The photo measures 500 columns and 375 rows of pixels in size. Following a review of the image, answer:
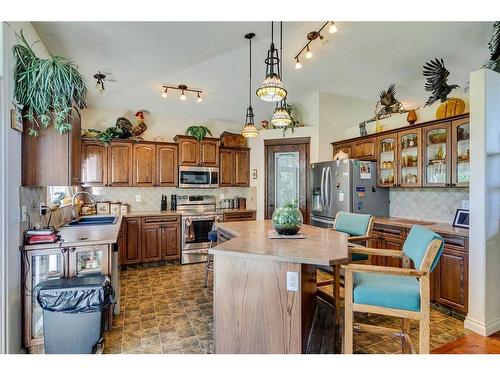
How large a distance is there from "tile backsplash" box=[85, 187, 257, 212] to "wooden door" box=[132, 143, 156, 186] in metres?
0.34

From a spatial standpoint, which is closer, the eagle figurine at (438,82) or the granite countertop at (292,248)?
the granite countertop at (292,248)

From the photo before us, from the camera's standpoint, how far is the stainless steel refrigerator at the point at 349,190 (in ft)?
13.1

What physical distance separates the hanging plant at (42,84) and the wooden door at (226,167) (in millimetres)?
3307

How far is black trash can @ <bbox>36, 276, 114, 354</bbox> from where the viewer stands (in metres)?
1.96

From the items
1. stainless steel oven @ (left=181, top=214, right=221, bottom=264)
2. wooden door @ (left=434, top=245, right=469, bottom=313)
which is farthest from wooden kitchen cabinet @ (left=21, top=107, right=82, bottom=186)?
wooden door @ (left=434, top=245, right=469, bottom=313)

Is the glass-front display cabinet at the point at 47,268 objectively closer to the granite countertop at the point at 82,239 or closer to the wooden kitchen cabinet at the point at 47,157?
the granite countertop at the point at 82,239

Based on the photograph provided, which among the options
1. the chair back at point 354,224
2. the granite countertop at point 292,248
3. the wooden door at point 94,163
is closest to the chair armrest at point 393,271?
the granite countertop at point 292,248

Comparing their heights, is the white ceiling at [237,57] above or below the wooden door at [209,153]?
above

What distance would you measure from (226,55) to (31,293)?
3504 mm

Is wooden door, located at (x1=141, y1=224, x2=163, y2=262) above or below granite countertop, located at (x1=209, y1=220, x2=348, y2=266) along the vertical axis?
below

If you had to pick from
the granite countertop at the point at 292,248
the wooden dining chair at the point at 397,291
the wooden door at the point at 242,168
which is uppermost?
the wooden door at the point at 242,168

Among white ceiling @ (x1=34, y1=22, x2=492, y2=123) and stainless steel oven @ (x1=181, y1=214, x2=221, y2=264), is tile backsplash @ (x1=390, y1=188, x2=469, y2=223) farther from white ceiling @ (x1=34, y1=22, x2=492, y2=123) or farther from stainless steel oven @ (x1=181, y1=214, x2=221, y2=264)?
stainless steel oven @ (x1=181, y1=214, x2=221, y2=264)

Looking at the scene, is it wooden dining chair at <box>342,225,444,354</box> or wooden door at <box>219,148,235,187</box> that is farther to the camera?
wooden door at <box>219,148,235,187</box>

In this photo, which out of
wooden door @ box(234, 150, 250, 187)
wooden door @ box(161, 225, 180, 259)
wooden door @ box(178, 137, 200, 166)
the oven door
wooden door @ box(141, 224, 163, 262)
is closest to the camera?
wooden door @ box(141, 224, 163, 262)
